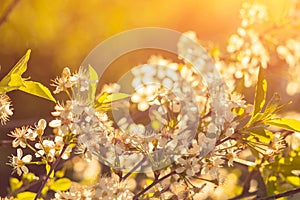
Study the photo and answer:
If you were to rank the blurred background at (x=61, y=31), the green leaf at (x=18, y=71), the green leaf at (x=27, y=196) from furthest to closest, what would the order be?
1. the blurred background at (x=61, y=31)
2. the green leaf at (x=27, y=196)
3. the green leaf at (x=18, y=71)

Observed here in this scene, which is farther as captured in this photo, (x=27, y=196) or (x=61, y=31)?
(x=61, y=31)

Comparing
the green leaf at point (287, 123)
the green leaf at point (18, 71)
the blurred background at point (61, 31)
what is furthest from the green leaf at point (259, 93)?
the blurred background at point (61, 31)

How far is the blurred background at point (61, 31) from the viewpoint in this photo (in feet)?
8.29

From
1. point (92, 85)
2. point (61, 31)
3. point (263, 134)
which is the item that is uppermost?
point (61, 31)

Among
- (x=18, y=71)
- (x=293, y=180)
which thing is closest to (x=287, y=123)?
(x=293, y=180)

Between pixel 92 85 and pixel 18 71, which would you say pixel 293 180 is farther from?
pixel 18 71

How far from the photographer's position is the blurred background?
2.53 m

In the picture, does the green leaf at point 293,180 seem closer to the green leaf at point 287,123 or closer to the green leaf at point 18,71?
the green leaf at point 287,123

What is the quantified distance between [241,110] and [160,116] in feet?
0.44

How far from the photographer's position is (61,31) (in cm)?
282

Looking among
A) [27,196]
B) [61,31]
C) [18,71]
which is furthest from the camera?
[61,31]

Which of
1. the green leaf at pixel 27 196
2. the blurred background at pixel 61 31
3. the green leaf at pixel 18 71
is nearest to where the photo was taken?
the green leaf at pixel 18 71

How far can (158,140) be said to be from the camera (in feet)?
2.98

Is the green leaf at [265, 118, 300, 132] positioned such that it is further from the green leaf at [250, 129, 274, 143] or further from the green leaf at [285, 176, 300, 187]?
the green leaf at [285, 176, 300, 187]
